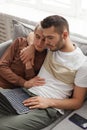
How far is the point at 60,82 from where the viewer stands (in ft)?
5.31

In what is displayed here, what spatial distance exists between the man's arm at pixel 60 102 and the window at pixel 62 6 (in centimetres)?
96

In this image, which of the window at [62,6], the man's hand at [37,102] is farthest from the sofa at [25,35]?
→ the window at [62,6]

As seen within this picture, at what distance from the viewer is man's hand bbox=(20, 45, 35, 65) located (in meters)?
1.72

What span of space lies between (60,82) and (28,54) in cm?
31

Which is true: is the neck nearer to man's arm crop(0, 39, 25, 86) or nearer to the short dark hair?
the short dark hair

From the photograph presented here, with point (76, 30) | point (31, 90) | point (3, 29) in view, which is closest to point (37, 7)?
point (3, 29)

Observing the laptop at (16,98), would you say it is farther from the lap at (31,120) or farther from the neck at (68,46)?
the neck at (68,46)

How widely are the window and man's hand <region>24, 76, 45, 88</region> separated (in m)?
0.89

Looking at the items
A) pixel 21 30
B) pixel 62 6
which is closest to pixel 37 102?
pixel 21 30

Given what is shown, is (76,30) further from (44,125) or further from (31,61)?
(44,125)

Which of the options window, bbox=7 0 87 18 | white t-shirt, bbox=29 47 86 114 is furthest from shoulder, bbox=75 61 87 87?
window, bbox=7 0 87 18

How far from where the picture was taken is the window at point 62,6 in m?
2.23

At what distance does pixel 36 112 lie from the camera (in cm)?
153

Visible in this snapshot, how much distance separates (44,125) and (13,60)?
0.54 metres
